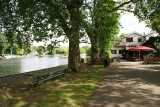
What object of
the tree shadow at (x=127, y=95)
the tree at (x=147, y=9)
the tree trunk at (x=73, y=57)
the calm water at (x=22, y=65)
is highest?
the tree at (x=147, y=9)

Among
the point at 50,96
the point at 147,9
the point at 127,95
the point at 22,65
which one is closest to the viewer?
the point at 50,96

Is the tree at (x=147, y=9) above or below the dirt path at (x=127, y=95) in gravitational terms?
above

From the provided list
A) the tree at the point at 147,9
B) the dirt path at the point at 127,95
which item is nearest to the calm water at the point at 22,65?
the tree at the point at 147,9

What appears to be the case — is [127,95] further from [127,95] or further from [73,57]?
[73,57]

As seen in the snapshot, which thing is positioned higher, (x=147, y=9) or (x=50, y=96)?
(x=147, y=9)

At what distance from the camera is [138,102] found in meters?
14.0

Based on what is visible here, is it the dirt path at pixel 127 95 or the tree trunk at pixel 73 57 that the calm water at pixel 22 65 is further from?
the dirt path at pixel 127 95

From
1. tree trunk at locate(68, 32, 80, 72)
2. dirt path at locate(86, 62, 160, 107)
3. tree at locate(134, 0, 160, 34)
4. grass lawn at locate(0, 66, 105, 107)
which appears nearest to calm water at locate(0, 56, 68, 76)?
tree trunk at locate(68, 32, 80, 72)

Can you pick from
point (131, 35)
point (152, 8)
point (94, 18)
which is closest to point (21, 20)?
point (94, 18)

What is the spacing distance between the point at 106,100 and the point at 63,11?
7882mm

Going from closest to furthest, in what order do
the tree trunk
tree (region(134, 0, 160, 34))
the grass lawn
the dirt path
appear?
1. the dirt path
2. the grass lawn
3. the tree trunk
4. tree (region(134, 0, 160, 34))

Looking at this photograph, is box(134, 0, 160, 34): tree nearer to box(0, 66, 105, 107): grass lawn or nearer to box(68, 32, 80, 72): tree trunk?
box(68, 32, 80, 72): tree trunk

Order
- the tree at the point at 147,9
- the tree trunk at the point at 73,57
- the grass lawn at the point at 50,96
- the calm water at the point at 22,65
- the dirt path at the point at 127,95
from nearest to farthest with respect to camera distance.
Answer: the dirt path at the point at 127,95 < the grass lawn at the point at 50,96 < the tree trunk at the point at 73,57 < the tree at the point at 147,9 < the calm water at the point at 22,65

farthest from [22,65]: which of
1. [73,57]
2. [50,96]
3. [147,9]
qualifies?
[50,96]
